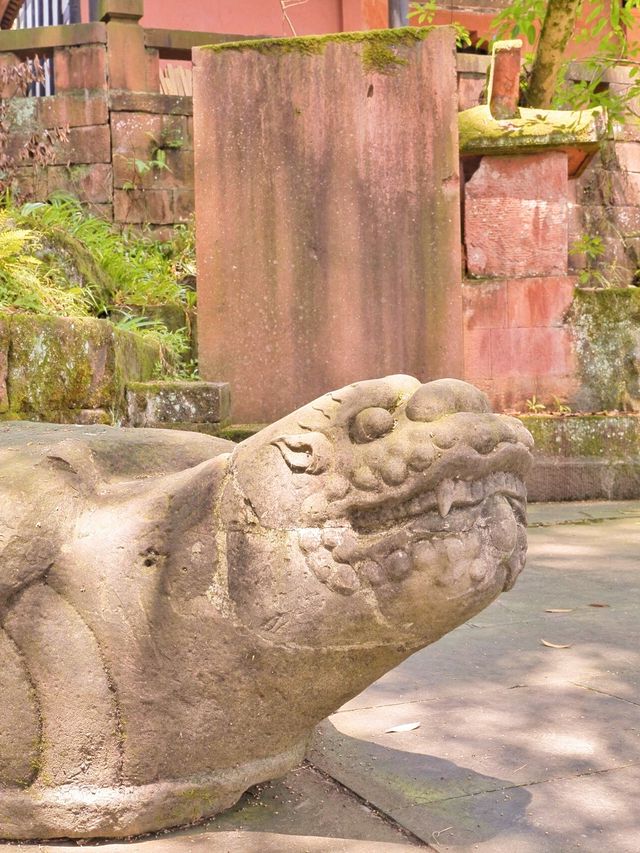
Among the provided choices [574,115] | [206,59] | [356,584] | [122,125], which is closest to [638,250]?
[574,115]

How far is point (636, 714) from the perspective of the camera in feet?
7.51

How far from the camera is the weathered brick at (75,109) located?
8797mm

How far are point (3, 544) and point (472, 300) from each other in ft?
16.6

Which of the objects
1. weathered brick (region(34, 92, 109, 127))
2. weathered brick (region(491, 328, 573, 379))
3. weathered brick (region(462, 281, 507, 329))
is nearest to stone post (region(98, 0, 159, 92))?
weathered brick (region(34, 92, 109, 127))

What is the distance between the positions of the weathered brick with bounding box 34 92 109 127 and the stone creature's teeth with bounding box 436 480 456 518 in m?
8.07

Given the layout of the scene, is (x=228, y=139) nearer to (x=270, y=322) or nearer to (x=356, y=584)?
(x=270, y=322)

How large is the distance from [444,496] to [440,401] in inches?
5.6

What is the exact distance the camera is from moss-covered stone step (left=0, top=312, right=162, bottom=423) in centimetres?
442

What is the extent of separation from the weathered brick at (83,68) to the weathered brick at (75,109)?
0.09 meters

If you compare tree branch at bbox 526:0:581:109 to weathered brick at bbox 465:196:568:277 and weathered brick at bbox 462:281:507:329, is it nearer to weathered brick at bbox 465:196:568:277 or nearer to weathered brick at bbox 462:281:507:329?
weathered brick at bbox 465:196:568:277

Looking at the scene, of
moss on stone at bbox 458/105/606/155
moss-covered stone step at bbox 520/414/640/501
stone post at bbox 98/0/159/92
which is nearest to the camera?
moss-covered stone step at bbox 520/414/640/501

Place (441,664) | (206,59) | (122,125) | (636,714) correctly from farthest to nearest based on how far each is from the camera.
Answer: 1. (122,125)
2. (206,59)
3. (441,664)
4. (636,714)

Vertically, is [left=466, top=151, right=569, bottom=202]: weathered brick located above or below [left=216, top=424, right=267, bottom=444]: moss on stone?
above

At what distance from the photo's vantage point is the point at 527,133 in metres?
6.28
